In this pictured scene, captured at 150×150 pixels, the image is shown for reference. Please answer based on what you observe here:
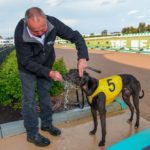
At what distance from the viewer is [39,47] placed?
13.5ft

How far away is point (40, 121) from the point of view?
5211mm

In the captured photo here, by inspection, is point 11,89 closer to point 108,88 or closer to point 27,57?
point 27,57

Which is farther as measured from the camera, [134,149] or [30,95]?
[30,95]

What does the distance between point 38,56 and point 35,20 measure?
25.3 inches

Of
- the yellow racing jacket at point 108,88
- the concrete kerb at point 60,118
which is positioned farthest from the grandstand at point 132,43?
the yellow racing jacket at point 108,88

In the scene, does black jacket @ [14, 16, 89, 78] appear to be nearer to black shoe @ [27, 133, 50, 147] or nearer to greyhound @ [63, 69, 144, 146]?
greyhound @ [63, 69, 144, 146]

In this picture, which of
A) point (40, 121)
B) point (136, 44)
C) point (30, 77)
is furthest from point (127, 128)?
point (136, 44)

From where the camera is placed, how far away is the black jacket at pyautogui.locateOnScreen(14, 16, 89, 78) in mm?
4054

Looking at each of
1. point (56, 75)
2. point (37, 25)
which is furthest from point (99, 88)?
point (37, 25)

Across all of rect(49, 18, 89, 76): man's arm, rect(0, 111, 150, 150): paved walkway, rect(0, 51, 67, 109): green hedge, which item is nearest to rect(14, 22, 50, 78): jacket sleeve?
rect(49, 18, 89, 76): man's arm

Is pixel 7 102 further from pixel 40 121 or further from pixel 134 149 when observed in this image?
pixel 134 149

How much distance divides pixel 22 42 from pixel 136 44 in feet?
73.1

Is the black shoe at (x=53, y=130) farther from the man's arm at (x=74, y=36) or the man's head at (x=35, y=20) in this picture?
the man's head at (x=35, y=20)

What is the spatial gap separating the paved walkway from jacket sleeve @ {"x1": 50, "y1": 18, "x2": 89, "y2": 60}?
1.29 meters
